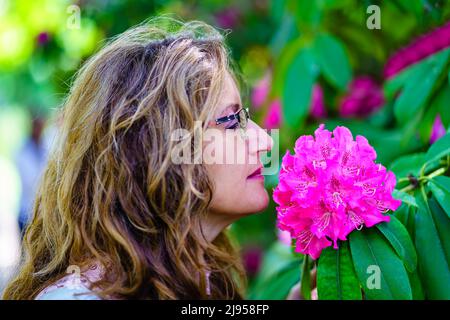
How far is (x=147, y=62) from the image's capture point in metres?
1.74

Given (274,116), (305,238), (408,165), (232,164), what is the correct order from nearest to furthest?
(305,238), (232,164), (408,165), (274,116)

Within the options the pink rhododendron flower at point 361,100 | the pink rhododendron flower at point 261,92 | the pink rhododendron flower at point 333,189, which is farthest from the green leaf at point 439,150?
the pink rhododendron flower at point 261,92

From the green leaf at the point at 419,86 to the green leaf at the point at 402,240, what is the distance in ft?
2.35

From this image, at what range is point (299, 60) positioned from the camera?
2754mm

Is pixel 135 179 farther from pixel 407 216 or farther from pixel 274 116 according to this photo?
pixel 274 116

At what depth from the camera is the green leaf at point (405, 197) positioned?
161 cm

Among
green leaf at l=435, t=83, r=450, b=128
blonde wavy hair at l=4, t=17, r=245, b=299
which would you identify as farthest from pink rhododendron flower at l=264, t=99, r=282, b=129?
blonde wavy hair at l=4, t=17, r=245, b=299

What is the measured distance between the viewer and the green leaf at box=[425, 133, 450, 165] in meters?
1.71

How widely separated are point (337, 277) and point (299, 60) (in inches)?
56.2

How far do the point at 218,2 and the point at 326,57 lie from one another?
1444mm

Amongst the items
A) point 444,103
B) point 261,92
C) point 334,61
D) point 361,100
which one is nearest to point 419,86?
point 444,103

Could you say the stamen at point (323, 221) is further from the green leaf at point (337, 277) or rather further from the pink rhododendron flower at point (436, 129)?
the pink rhododendron flower at point (436, 129)

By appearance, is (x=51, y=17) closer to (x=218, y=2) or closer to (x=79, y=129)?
(x=218, y=2)
